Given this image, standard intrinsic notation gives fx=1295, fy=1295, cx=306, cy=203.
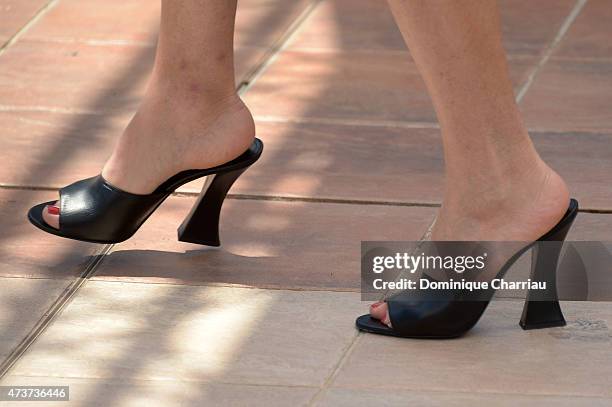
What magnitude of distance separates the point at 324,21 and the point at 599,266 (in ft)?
6.11

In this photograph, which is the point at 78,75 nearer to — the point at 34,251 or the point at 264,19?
the point at 264,19

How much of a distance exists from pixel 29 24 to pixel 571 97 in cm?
176

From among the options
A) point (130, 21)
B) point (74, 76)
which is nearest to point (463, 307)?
point (74, 76)

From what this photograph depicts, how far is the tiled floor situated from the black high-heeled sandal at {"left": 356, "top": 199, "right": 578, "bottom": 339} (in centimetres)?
2

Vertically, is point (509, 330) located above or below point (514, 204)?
below

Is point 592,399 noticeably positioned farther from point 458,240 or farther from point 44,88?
point 44,88

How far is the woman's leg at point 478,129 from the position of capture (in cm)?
208

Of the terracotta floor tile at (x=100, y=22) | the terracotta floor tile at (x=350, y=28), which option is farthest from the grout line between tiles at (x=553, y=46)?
the terracotta floor tile at (x=100, y=22)

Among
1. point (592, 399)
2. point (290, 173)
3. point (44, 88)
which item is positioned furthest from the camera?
point (44, 88)

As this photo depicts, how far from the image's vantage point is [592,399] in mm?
2008

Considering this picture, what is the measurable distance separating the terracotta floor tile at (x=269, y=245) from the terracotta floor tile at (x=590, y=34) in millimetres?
1245

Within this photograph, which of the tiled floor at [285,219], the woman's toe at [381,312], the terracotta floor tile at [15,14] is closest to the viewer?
the tiled floor at [285,219]

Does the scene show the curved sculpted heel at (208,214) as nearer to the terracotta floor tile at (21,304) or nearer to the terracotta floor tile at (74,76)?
the terracotta floor tile at (21,304)

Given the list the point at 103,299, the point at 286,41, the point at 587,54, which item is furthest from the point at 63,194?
the point at 587,54
